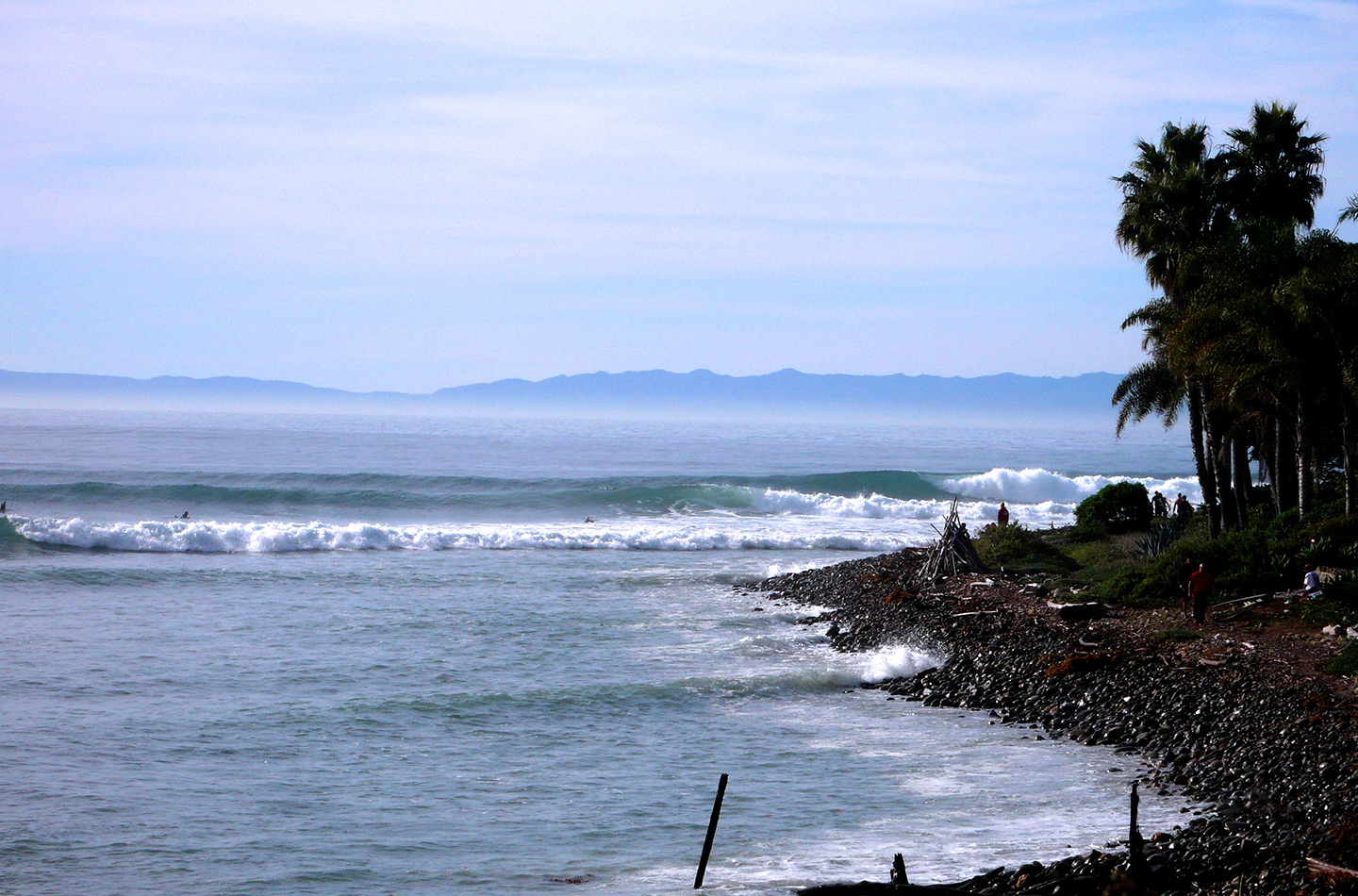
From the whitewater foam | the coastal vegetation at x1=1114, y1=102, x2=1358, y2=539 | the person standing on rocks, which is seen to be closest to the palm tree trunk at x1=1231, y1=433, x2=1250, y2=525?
the coastal vegetation at x1=1114, y1=102, x2=1358, y2=539

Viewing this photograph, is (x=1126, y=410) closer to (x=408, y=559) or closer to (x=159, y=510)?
(x=408, y=559)

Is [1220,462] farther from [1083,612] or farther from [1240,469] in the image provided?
[1083,612]

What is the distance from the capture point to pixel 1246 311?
2292 centimetres

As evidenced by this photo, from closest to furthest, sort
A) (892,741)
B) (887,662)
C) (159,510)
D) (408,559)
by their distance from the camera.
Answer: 1. (892,741)
2. (887,662)
3. (408,559)
4. (159,510)

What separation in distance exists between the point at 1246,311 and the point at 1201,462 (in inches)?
207

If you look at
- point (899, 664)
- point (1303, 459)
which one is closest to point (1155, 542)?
point (1303, 459)

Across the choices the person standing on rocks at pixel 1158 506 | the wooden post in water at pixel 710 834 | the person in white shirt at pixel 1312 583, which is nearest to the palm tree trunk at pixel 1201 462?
the person in white shirt at pixel 1312 583

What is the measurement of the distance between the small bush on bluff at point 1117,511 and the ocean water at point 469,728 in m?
7.88

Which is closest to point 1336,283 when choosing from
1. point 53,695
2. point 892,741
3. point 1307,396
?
point 1307,396

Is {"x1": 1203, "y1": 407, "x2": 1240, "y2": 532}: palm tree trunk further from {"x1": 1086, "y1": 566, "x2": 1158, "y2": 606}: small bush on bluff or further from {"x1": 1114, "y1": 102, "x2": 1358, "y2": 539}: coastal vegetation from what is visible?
{"x1": 1086, "y1": 566, "x2": 1158, "y2": 606}: small bush on bluff

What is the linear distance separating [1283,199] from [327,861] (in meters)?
27.3

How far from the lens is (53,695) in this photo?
18469mm

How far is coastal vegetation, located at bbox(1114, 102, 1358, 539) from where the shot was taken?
74.4ft

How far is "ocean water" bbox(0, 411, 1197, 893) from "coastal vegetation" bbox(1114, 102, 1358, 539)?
9906 millimetres
